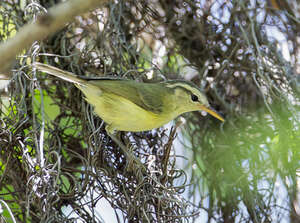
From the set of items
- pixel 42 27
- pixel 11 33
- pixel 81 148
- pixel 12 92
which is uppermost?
pixel 11 33

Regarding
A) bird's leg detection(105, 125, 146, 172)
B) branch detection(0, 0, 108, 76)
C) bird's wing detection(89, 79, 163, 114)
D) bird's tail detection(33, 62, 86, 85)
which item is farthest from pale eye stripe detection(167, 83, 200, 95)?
branch detection(0, 0, 108, 76)

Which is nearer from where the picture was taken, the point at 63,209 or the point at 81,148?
the point at 63,209

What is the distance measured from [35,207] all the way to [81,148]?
545 millimetres

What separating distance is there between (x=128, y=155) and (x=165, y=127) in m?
0.54

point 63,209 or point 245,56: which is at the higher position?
point 245,56

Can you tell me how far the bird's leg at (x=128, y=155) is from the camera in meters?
2.16

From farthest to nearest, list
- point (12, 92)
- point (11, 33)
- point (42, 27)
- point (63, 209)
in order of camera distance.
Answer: point (11, 33)
point (12, 92)
point (63, 209)
point (42, 27)

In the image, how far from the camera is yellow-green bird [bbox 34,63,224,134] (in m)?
2.37

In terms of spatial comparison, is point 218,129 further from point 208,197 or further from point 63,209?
point 63,209

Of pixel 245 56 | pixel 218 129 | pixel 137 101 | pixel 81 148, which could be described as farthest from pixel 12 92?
pixel 245 56

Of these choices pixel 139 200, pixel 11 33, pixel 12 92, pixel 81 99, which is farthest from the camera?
pixel 11 33

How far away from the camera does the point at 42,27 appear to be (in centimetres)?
75

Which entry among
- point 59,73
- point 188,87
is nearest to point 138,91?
point 188,87

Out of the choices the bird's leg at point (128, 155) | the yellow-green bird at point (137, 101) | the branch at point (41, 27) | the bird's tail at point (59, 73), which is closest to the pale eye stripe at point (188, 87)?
the yellow-green bird at point (137, 101)
